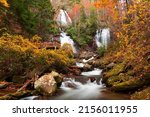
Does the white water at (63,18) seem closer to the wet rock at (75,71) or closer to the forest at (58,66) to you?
the forest at (58,66)

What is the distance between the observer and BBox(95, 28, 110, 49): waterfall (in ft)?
115

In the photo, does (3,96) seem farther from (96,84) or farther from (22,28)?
(22,28)

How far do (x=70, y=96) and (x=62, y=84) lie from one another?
2.04 meters

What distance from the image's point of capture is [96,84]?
52.2 feet

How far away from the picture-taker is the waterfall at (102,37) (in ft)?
115

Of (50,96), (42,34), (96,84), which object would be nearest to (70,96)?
Result: (50,96)

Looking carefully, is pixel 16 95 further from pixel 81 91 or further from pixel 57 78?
pixel 81 91

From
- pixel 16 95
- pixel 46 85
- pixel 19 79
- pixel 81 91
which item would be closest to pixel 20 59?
pixel 19 79

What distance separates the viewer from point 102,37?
3594 cm

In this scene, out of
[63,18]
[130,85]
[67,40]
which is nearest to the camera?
[130,85]

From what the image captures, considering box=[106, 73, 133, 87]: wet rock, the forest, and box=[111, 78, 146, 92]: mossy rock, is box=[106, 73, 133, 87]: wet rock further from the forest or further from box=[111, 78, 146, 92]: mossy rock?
box=[111, 78, 146, 92]: mossy rock

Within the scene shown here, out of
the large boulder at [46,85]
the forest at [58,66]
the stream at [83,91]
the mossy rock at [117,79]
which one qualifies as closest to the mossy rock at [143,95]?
the forest at [58,66]

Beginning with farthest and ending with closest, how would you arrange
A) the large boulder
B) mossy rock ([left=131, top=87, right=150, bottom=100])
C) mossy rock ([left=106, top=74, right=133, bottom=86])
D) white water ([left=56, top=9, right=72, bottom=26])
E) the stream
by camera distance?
1. white water ([left=56, top=9, right=72, bottom=26])
2. mossy rock ([left=106, top=74, right=133, bottom=86])
3. the large boulder
4. the stream
5. mossy rock ([left=131, top=87, right=150, bottom=100])

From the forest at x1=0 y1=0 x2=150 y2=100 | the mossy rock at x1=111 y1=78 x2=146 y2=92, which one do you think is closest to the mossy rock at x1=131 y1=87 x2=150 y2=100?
the forest at x1=0 y1=0 x2=150 y2=100
